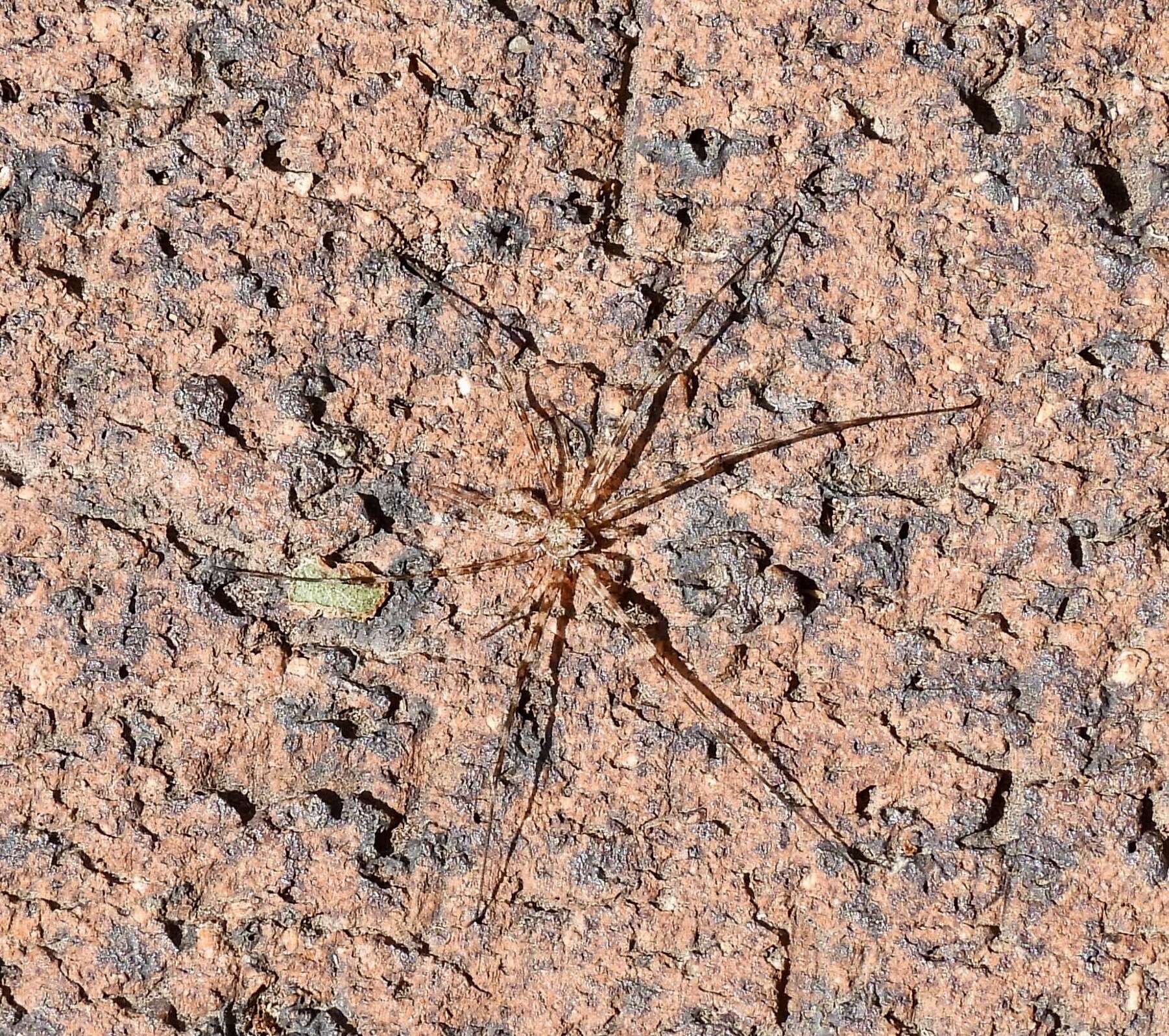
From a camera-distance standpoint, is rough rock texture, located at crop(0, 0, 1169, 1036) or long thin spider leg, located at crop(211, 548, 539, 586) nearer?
rough rock texture, located at crop(0, 0, 1169, 1036)

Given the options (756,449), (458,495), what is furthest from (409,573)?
(756,449)

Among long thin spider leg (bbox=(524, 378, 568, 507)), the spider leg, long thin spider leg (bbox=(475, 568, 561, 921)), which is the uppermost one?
long thin spider leg (bbox=(524, 378, 568, 507))

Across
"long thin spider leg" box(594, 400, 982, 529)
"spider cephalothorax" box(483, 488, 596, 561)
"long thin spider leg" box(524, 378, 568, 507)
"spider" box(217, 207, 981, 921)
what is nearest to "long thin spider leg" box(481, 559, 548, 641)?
"spider" box(217, 207, 981, 921)

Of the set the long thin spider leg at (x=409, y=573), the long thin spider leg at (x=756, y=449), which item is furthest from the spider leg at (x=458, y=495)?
the long thin spider leg at (x=756, y=449)

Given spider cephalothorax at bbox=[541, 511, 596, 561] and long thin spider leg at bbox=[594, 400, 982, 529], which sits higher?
long thin spider leg at bbox=[594, 400, 982, 529]

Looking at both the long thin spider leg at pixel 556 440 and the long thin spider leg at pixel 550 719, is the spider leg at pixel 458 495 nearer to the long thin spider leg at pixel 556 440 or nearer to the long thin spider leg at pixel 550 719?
the long thin spider leg at pixel 556 440

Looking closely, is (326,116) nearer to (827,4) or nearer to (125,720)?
(827,4)

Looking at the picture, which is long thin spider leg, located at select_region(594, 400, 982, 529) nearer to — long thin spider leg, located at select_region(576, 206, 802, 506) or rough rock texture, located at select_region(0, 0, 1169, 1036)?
rough rock texture, located at select_region(0, 0, 1169, 1036)
